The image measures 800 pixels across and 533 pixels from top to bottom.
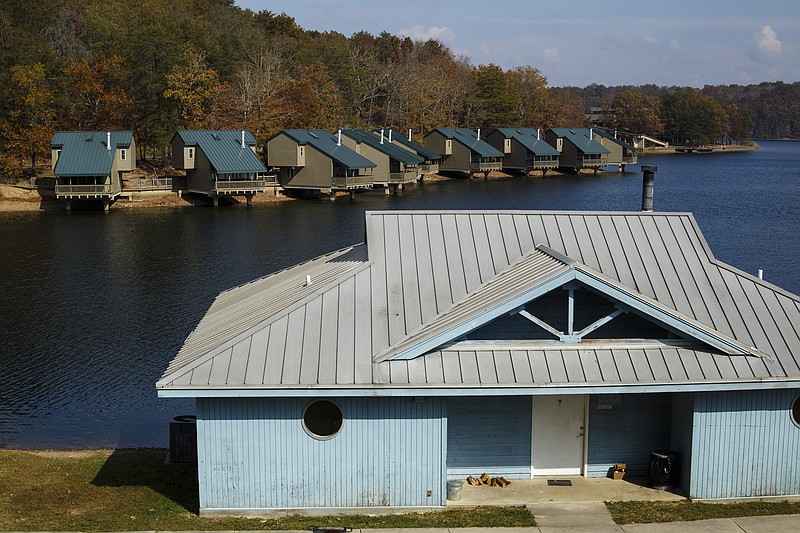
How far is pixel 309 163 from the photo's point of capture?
8238 centimetres

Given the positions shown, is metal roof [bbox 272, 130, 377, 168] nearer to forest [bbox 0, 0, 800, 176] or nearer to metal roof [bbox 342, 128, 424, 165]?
metal roof [bbox 342, 128, 424, 165]

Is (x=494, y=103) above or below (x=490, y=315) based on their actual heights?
above

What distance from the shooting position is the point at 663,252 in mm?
17922

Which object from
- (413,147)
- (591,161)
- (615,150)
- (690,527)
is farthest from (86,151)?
(615,150)

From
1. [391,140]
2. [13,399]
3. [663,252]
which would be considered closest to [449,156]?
[391,140]

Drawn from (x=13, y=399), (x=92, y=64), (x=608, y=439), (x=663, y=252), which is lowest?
(x=13, y=399)

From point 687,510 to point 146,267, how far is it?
37.4 metres

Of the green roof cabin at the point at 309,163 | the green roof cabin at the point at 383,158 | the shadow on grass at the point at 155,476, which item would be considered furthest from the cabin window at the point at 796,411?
the green roof cabin at the point at 383,158

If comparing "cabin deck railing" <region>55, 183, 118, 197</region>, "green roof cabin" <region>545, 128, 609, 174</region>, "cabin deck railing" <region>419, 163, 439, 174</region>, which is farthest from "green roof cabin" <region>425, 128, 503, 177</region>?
"cabin deck railing" <region>55, 183, 118, 197</region>

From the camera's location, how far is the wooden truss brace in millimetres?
15508

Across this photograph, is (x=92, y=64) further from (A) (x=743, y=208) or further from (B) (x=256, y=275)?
(A) (x=743, y=208)

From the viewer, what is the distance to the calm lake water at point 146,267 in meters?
26.3

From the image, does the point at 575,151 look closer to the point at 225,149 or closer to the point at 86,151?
the point at 225,149

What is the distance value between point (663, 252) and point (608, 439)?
3.65 m
